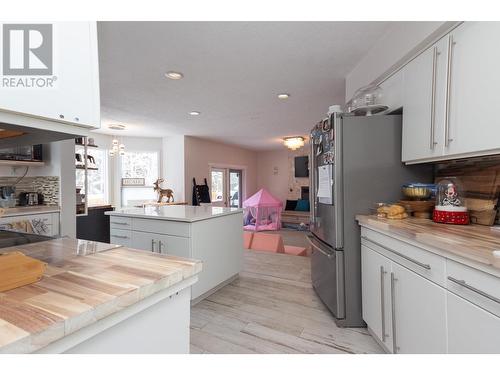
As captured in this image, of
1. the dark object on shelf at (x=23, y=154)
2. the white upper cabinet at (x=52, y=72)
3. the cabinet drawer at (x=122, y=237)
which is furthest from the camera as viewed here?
the dark object on shelf at (x=23, y=154)

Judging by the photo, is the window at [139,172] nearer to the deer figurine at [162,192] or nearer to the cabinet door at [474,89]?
the deer figurine at [162,192]

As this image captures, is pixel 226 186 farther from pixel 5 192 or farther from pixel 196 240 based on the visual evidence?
pixel 196 240

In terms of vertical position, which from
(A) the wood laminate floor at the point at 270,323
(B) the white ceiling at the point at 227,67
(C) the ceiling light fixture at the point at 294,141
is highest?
(B) the white ceiling at the point at 227,67

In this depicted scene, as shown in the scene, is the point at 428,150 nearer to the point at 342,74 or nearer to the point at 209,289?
the point at 342,74

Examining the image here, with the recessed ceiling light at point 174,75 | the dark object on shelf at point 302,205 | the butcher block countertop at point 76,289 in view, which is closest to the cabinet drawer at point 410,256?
the butcher block countertop at point 76,289

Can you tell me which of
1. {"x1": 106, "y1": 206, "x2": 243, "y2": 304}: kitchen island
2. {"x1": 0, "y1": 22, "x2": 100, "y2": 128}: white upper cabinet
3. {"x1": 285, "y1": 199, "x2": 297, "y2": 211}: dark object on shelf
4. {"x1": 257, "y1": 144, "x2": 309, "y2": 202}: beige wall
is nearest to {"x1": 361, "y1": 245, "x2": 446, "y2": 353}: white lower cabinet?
{"x1": 106, "y1": 206, "x2": 243, "y2": 304}: kitchen island

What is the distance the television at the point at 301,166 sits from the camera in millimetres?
7633

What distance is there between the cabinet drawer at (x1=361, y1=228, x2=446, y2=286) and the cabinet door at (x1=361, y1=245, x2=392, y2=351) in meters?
0.06

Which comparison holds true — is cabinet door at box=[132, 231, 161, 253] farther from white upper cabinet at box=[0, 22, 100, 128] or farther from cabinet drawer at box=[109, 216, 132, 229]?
white upper cabinet at box=[0, 22, 100, 128]

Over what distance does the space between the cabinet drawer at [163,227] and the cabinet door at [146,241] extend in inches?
1.6

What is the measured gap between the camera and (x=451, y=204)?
154 cm

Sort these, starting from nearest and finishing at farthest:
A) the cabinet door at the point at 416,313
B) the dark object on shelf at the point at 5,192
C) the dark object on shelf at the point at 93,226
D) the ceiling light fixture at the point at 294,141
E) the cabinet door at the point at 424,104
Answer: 1. the cabinet door at the point at 416,313
2. the cabinet door at the point at 424,104
3. the dark object on shelf at the point at 5,192
4. the dark object on shelf at the point at 93,226
5. the ceiling light fixture at the point at 294,141

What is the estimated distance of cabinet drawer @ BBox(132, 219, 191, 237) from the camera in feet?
7.25

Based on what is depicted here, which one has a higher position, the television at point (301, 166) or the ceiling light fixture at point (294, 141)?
the ceiling light fixture at point (294, 141)
